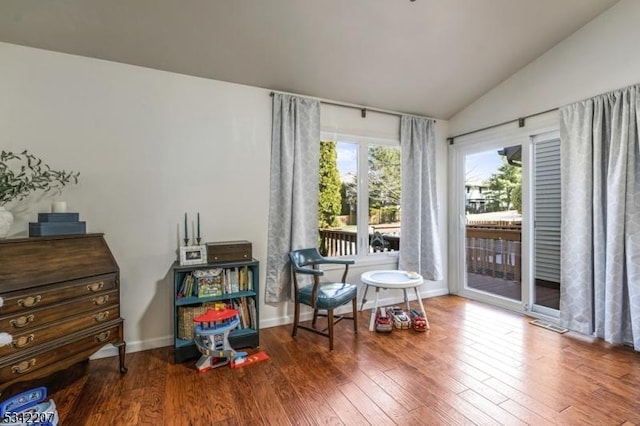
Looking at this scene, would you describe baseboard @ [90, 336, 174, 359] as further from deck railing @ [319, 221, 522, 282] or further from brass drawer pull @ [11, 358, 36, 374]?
deck railing @ [319, 221, 522, 282]

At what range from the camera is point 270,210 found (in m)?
3.12

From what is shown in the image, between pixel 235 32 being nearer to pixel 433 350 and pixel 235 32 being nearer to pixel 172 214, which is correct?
pixel 172 214

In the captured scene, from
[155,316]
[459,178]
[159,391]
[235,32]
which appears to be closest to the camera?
[159,391]

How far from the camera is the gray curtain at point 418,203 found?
3820 mm

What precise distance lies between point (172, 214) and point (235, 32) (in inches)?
63.4

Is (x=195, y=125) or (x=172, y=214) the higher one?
(x=195, y=125)

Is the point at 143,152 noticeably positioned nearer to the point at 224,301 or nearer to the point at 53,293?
the point at 53,293

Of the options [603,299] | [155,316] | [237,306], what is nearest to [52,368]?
[155,316]

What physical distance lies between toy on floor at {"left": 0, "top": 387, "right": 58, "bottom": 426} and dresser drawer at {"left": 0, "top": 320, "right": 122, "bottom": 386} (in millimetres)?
123

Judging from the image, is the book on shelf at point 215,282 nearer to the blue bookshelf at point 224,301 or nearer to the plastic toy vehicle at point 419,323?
the blue bookshelf at point 224,301

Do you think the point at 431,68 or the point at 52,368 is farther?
the point at 431,68

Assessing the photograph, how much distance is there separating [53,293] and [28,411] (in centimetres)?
62

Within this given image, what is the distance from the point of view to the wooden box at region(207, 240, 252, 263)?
2.65m

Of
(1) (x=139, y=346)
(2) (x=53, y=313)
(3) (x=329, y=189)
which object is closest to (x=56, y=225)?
(2) (x=53, y=313)
